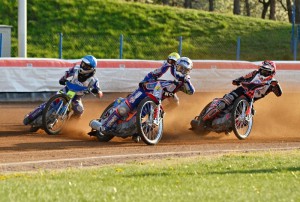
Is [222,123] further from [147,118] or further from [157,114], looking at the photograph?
[147,118]

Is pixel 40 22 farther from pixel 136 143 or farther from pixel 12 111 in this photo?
pixel 136 143

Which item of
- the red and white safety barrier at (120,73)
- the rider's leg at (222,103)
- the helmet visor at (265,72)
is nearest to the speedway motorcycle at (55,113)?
the rider's leg at (222,103)

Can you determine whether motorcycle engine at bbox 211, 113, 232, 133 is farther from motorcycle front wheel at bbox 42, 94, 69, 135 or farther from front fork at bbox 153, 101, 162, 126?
motorcycle front wheel at bbox 42, 94, 69, 135

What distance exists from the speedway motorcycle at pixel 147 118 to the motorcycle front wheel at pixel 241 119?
148 centimetres

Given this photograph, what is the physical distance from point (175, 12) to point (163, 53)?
9375 millimetres

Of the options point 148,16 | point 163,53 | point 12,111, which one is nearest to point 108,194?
point 12,111

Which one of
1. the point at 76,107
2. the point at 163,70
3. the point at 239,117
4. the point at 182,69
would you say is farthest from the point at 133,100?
the point at 239,117

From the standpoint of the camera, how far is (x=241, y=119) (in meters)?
18.5

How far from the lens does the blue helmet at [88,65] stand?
18.4m

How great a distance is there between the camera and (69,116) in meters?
18.8

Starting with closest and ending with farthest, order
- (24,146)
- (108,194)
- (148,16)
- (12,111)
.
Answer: (108,194)
(24,146)
(12,111)
(148,16)

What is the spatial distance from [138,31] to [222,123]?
2801 centimetres

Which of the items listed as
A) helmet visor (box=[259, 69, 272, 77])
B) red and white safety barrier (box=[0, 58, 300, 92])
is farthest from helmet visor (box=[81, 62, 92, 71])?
red and white safety barrier (box=[0, 58, 300, 92])

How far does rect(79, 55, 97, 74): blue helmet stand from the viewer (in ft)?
60.3
